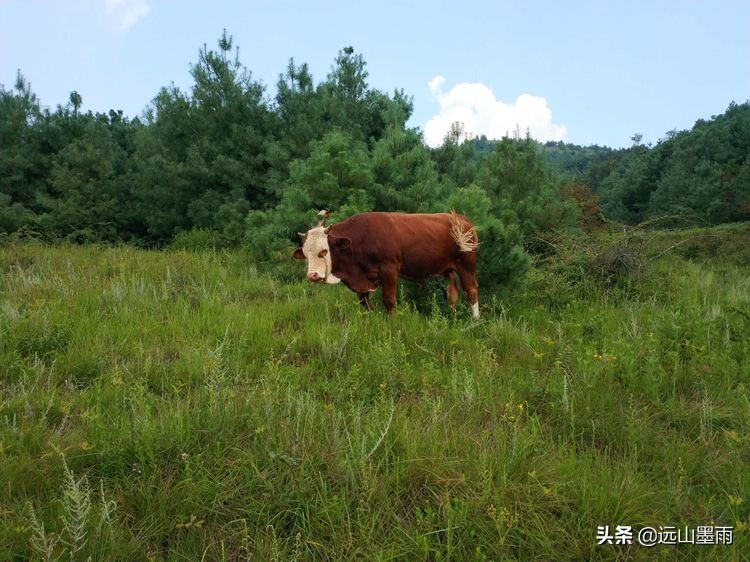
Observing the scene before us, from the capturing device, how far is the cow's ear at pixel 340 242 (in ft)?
16.4

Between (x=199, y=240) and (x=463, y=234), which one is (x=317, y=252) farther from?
(x=199, y=240)

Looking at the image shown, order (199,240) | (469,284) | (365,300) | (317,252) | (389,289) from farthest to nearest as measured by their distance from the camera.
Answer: (199,240) → (469,284) → (365,300) → (389,289) → (317,252)

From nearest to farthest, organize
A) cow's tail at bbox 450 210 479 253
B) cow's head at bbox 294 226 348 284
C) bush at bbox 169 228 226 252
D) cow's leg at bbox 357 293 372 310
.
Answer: cow's head at bbox 294 226 348 284
cow's leg at bbox 357 293 372 310
cow's tail at bbox 450 210 479 253
bush at bbox 169 228 226 252

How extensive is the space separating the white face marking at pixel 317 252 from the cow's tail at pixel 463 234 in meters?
1.63

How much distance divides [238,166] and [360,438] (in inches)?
510

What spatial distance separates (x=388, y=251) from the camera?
5.29 metres

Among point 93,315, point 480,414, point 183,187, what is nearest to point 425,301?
point 480,414

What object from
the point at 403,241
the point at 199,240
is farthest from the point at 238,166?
the point at 403,241

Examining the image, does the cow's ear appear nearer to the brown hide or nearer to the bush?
the brown hide

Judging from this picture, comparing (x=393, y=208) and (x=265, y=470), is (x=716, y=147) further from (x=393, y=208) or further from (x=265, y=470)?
(x=265, y=470)

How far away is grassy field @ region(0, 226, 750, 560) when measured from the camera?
2.01 m

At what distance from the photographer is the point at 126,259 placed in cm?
941

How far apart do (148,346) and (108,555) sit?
2590 mm

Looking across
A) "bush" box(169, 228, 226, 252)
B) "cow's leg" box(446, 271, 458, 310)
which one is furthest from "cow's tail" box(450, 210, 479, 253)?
"bush" box(169, 228, 226, 252)
